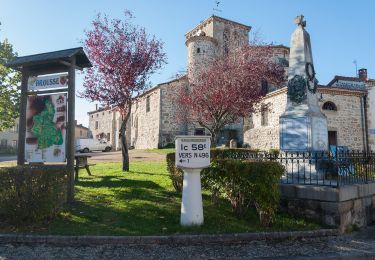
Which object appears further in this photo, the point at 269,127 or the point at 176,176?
the point at 269,127

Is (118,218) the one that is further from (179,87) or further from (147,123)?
(147,123)

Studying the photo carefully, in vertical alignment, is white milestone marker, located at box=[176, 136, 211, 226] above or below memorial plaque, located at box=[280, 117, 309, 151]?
below

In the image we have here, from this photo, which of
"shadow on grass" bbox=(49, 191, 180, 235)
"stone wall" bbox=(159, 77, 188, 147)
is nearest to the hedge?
"shadow on grass" bbox=(49, 191, 180, 235)

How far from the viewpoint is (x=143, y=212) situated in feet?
20.8

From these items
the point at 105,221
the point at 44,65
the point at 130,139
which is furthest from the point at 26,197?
the point at 130,139

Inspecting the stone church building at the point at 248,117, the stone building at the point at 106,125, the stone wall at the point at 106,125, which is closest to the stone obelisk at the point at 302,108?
the stone church building at the point at 248,117

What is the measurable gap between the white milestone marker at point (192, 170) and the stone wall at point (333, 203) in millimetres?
1979

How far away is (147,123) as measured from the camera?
114 ft

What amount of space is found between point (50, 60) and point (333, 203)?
22.4ft

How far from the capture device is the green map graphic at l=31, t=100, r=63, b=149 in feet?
24.5

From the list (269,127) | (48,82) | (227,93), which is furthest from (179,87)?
(48,82)

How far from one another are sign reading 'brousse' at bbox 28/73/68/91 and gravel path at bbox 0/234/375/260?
4005mm

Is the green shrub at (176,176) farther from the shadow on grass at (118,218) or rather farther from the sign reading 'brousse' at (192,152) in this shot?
the sign reading 'brousse' at (192,152)

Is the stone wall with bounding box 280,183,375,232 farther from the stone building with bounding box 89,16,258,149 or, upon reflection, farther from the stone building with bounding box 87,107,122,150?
the stone building with bounding box 87,107,122,150
